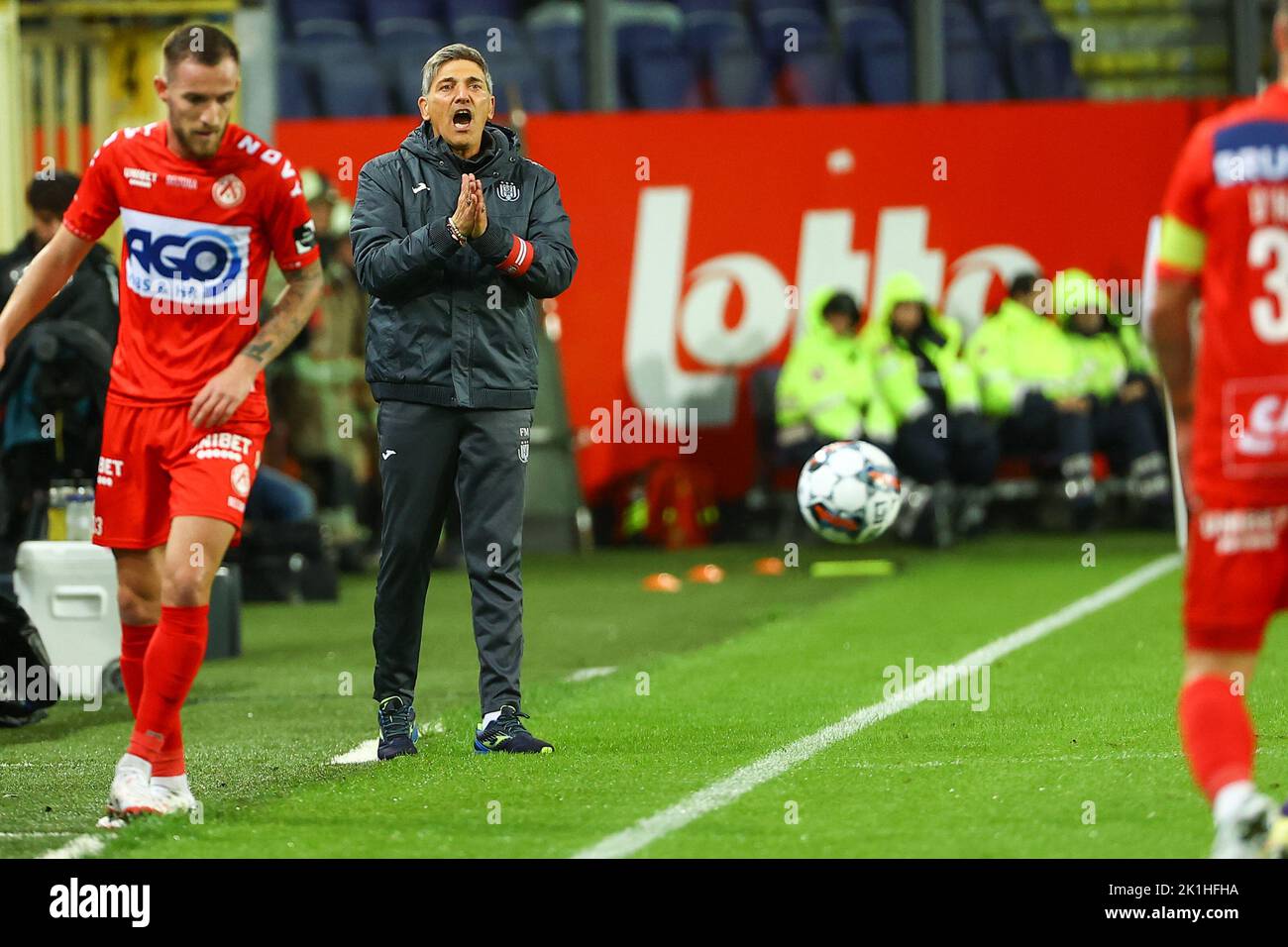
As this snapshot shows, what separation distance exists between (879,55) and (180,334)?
14.5m

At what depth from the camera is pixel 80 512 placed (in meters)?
9.66

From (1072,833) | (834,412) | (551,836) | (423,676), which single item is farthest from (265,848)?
(834,412)

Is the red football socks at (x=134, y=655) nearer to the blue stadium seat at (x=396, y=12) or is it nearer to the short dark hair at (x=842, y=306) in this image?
the short dark hair at (x=842, y=306)

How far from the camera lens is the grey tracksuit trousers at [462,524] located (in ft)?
23.7

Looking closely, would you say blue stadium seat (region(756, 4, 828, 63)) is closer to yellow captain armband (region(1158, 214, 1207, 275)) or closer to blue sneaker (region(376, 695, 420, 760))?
blue sneaker (region(376, 695, 420, 760))

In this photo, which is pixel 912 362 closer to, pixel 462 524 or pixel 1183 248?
pixel 462 524

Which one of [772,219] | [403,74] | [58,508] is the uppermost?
[403,74]

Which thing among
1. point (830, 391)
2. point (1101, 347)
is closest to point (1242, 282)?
point (830, 391)

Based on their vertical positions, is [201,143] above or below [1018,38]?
below

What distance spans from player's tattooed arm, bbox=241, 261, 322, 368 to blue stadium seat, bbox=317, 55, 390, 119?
14129 mm

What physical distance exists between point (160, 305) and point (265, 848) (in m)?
1.49

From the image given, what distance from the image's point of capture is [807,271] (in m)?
18.3

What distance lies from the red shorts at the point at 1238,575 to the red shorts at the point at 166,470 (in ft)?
8.40
